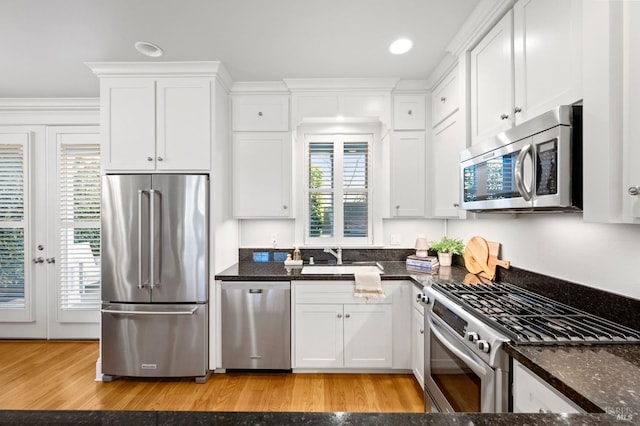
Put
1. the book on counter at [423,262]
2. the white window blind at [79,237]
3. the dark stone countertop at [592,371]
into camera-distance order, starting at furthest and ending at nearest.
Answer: the white window blind at [79,237], the book on counter at [423,262], the dark stone countertop at [592,371]

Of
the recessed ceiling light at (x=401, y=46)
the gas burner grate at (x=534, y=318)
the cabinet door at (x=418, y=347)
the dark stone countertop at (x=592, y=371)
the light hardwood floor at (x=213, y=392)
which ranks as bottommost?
the light hardwood floor at (x=213, y=392)

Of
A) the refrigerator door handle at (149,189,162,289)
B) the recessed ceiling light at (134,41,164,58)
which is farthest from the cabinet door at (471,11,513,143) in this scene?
the refrigerator door handle at (149,189,162,289)

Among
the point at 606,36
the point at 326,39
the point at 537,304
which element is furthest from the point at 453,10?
the point at 537,304

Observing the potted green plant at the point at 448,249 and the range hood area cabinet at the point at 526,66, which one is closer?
the range hood area cabinet at the point at 526,66

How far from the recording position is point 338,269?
286 centimetres

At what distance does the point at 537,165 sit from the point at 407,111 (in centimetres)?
174

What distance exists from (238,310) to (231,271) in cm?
36

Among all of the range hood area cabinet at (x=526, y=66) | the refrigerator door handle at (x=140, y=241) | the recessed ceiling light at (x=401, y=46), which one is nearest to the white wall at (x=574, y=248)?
the range hood area cabinet at (x=526, y=66)

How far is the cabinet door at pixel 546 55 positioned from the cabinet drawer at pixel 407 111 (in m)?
1.25

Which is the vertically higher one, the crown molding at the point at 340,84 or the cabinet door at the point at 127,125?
the crown molding at the point at 340,84

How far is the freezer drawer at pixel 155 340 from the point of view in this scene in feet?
8.01

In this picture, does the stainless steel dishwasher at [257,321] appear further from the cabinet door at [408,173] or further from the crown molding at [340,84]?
the crown molding at [340,84]

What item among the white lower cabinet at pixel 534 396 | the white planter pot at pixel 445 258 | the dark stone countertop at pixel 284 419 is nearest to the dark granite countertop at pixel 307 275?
the white planter pot at pixel 445 258

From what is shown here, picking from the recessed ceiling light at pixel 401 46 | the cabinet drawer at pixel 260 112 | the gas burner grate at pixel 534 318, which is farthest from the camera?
the cabinet drawer at pixel 260 112
